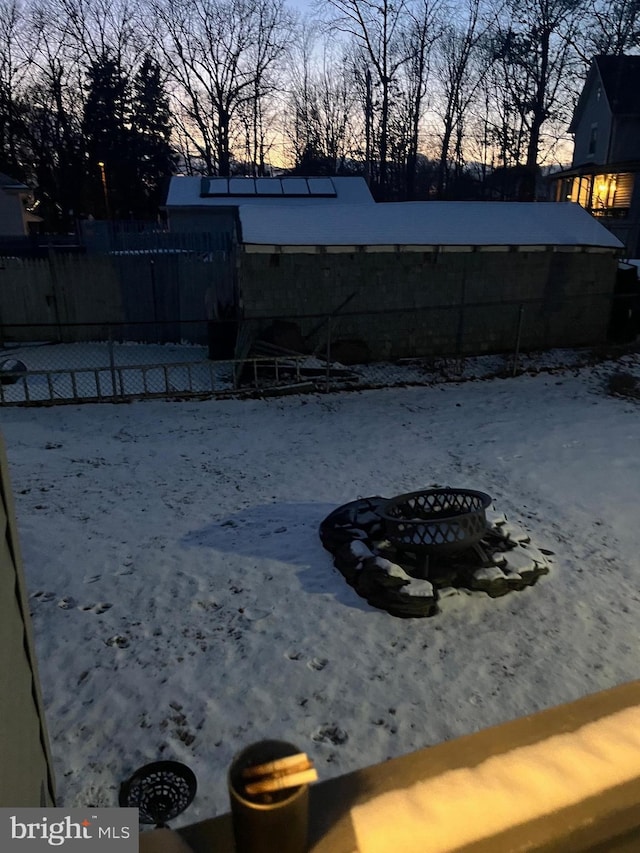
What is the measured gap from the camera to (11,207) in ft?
116

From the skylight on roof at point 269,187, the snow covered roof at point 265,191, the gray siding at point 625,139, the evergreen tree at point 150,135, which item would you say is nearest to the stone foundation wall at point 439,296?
the snow covered roof at point 265,191

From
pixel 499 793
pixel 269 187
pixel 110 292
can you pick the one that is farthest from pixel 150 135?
pixel 499 793

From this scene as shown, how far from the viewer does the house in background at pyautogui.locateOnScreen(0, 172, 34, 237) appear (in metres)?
34.2

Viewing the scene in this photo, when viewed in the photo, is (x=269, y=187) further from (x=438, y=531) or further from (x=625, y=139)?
(x=438, y=531)

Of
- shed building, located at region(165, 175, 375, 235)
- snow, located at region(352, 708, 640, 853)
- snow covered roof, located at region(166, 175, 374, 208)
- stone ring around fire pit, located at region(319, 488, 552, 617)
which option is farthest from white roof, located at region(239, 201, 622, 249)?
snow, located at region(352, 708, 640, 853)

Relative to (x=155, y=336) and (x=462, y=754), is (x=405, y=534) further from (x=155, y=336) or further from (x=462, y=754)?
(x=155, y=336)

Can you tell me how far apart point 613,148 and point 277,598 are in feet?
119

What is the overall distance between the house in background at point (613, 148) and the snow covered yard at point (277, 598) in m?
25.3

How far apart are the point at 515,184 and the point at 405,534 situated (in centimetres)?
4772

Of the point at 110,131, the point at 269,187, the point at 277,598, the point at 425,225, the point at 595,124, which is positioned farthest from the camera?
the point at 110,131

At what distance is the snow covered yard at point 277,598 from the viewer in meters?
3.80

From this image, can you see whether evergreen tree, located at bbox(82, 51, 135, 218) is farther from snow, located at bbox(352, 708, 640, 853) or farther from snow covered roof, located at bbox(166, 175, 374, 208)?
snow, located at bbox(352, 708, 640, 853)

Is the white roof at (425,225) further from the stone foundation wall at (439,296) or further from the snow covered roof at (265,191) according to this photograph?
the snow covered roof at (265,191)

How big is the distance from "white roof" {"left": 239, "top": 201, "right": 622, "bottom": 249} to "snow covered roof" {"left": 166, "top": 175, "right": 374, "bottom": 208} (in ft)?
35.5
